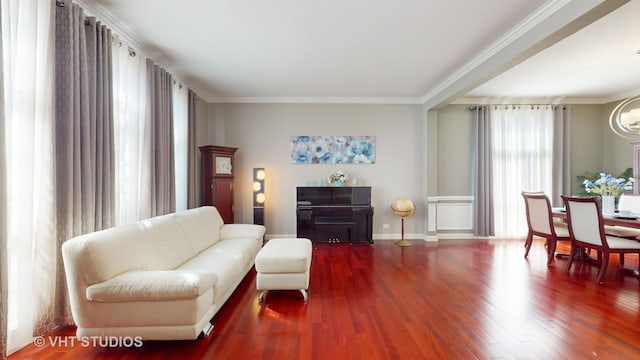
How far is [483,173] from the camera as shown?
5.34 meters

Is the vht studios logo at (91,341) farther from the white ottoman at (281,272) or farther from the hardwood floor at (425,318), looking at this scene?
the white ottoman at (281,272)

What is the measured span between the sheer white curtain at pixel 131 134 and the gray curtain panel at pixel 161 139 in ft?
0.25

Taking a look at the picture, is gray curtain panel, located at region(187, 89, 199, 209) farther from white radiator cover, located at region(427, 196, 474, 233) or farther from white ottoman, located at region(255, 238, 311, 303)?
white radiator cover, located at region(427, 196, 474, 233)

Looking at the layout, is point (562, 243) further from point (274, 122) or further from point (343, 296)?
point (274, 122)

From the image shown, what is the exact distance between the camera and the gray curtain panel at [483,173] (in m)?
5.34

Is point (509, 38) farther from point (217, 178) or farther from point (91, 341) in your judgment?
point (91, 341)

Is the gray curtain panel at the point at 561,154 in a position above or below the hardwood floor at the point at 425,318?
above

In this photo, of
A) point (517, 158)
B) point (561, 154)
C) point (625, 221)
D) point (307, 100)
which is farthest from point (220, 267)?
point (561, 154)

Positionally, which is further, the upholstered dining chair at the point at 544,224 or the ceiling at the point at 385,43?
the upholstered dining chair at the point at 544,224

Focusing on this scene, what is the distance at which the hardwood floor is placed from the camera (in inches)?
76.4

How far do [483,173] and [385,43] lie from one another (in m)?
3.58

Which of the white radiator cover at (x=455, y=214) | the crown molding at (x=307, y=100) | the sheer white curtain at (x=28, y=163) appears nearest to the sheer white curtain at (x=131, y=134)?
the sheer white curtain at (x=28, y=163)

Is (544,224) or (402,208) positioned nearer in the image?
(544,224)

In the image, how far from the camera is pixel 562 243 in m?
5.14
